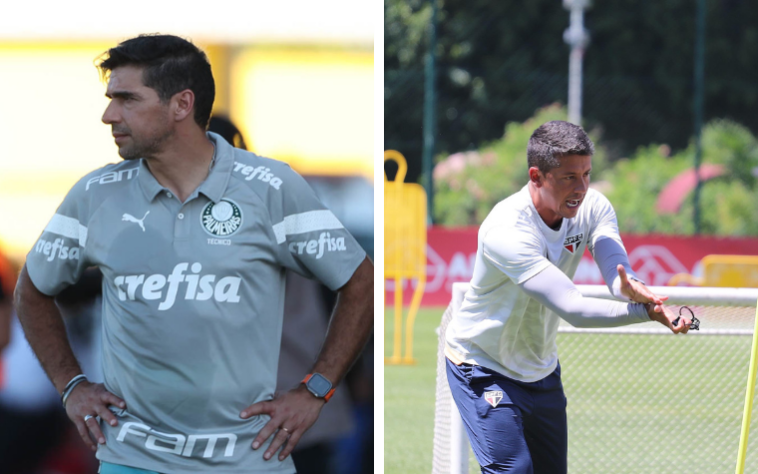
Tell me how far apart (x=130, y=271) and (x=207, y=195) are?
0.34m

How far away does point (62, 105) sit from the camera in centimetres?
350

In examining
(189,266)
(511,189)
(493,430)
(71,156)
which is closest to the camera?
(189,266)

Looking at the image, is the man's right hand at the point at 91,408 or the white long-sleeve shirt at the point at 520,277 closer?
the man's right hand at the point at 91,408

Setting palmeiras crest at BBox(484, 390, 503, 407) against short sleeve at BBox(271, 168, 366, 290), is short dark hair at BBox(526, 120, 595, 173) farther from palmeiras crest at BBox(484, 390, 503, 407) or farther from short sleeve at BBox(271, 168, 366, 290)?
short sleeve at BBox(271, 168, 366, 290)

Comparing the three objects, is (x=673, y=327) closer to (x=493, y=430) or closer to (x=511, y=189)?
(x=493, y=430)

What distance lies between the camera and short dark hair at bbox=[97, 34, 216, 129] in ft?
10.6

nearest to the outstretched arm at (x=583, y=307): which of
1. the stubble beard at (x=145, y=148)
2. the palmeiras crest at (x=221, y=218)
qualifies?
the palmeiras crest at (x=221, y=218)

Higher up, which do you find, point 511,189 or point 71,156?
point 71,156

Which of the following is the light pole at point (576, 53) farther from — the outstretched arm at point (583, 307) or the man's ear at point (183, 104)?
the man's ear at point (183, 104)

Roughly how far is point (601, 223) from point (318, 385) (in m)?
1.51

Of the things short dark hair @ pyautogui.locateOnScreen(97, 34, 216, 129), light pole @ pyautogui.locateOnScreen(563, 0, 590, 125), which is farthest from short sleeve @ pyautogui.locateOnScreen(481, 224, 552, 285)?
light pole @ pyautogui.locateOnScreen(563, 0, 590, 125)

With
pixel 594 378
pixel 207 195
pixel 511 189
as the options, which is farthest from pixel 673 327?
pixel 511 189

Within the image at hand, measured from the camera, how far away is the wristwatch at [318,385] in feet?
10.9

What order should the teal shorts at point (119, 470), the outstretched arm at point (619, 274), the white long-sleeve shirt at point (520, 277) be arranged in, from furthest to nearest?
the white long-sleeve shirt at point (520, 277)
the outstretched arm at point (619, 274)
the teal shorts at point (119, 470)
